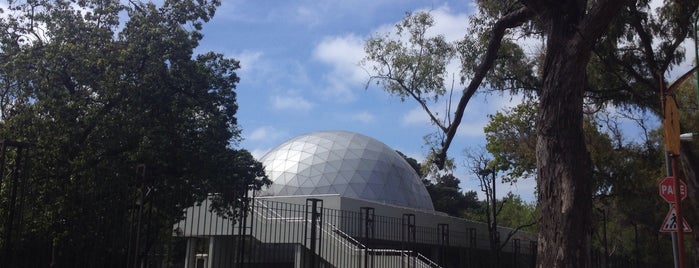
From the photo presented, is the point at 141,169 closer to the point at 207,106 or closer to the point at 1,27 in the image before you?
the point at 207,106

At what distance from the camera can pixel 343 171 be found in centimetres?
4091

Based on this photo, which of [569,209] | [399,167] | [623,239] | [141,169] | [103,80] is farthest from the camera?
[399,167]

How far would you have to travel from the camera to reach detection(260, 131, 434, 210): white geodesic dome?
3984cm

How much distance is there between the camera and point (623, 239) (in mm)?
37500

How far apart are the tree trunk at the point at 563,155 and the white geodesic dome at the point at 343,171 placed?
3052cm

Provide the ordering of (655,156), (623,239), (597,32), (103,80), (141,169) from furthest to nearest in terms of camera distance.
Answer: (623,239) → (655,156) → (103,80) → (141,169) → (597,32)

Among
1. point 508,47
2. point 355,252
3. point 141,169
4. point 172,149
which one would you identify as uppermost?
point 508,47

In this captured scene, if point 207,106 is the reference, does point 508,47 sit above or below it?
above

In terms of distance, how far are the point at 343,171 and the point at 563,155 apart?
3310 cm

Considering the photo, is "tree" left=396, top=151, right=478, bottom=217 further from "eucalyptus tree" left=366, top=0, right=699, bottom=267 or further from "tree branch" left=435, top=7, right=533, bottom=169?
"tree branch" left=435, top=7, right=533, bottom=169

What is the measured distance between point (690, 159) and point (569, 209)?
12203 mm

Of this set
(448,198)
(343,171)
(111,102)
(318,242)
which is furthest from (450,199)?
(111,102)

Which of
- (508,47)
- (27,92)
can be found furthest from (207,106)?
(508,47)

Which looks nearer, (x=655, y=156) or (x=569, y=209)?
(x=569, y=209)
